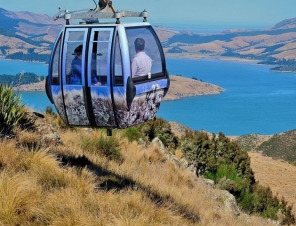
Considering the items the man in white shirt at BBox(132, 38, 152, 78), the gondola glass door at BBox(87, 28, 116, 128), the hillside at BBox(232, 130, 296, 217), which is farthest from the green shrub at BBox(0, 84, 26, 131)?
the hillside at BBox(232, 130, 296, 217)

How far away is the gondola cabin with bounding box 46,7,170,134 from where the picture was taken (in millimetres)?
4910

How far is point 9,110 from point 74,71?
165 inches

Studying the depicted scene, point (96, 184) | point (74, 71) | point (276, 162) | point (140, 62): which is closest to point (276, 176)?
point (276, 162)

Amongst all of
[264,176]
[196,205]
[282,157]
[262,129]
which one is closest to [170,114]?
[262,129]

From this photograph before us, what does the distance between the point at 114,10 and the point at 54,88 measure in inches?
43.6

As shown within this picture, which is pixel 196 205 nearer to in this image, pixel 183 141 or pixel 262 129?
pixel 183 141

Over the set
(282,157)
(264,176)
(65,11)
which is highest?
(65,11)

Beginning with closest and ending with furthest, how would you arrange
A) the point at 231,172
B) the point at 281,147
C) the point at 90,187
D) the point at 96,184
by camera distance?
the point at 90,187
the point at 96,184
the point at 231,172
the point at 281,147

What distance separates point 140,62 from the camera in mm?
5160

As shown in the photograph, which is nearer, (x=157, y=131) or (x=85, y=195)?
(x=85, y=195)

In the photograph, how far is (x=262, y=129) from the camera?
336ft

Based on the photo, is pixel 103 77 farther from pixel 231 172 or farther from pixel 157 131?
pixel 231 172

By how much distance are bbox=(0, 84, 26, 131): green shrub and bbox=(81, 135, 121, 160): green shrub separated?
1.50m

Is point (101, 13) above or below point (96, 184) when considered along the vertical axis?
above
